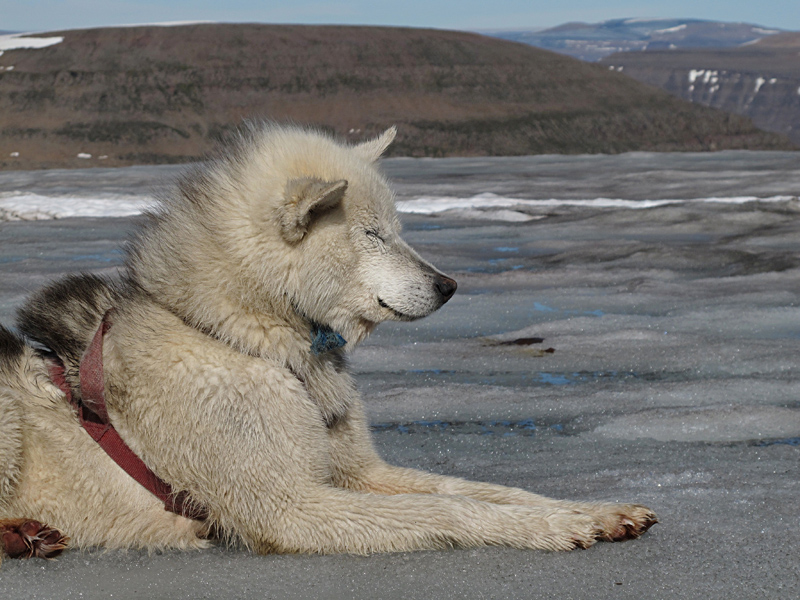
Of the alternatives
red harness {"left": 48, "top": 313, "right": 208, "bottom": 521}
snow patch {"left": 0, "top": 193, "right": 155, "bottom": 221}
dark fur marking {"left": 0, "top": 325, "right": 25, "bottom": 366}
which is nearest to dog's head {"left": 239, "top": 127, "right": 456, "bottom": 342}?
red harness {"left": 48, "top": 313, "right": 208, "bottom": 521}

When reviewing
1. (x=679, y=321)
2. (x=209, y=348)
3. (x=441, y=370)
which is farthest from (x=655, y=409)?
(x=209, y=348)

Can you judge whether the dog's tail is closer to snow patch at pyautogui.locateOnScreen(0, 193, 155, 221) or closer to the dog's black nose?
the dog's black nose

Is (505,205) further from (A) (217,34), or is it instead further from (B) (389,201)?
(A) (217,34)

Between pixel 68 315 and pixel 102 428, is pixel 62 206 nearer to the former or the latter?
pixel 68 315

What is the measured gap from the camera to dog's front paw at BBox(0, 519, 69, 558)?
2764 millimetres

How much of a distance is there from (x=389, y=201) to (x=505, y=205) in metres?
8.63

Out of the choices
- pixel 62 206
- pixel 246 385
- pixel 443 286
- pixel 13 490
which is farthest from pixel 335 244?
pixel 62 206

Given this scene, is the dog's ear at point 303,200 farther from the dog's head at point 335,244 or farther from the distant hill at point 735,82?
the distant hill at point 735,82

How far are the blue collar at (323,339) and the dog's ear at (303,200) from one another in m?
0.36

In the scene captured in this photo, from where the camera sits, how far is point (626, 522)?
2.86m

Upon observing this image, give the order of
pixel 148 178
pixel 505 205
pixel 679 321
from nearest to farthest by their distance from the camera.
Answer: pixel 679 321 < pixel 505 205 < pixel 148 178

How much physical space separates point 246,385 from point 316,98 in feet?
55.2

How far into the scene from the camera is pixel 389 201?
10.5ft

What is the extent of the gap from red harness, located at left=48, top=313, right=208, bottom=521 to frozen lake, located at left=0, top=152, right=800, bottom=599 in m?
0.19
